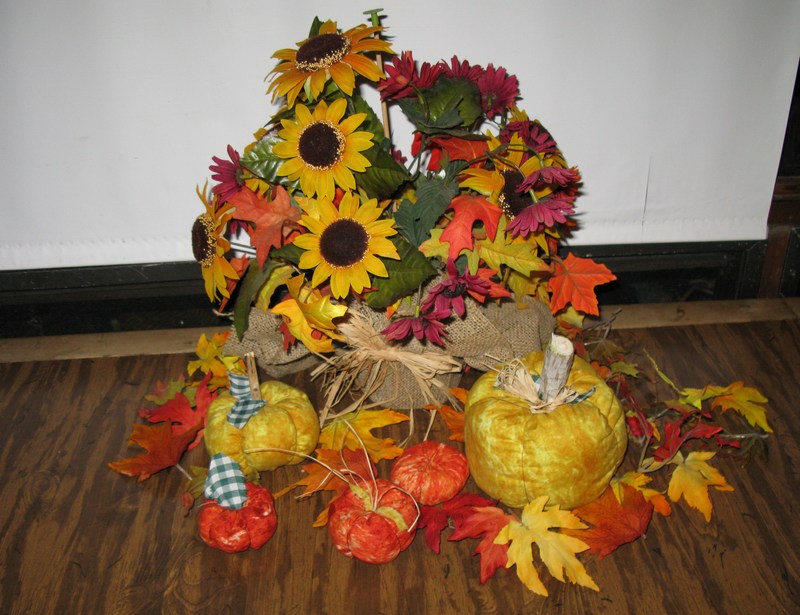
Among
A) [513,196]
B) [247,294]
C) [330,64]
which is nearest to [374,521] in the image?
[247,294]

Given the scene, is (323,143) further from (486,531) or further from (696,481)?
(696,481)

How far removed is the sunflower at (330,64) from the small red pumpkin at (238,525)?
49 centimetres

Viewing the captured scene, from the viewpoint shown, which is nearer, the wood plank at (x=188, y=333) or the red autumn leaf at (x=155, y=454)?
the red autumn leaf at (x=155, y=454)

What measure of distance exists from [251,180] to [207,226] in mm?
84

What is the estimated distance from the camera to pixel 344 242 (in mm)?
790

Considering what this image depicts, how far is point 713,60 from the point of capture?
112 centimetres

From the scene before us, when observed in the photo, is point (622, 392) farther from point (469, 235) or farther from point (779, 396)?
point (469, 235)

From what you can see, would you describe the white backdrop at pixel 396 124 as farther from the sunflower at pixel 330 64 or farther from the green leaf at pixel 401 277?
the green leaf at pixel 401 277

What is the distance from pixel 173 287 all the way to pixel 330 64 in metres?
0.64

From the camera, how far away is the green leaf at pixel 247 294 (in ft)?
2.80

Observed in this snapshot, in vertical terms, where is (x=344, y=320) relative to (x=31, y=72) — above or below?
below

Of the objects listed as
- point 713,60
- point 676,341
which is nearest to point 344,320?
point 676,341

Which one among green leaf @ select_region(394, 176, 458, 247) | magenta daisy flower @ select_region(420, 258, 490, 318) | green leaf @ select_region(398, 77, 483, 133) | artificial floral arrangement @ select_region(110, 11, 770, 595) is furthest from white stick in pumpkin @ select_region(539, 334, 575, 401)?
green leaf @ select_region(398, 77, 483, 133)

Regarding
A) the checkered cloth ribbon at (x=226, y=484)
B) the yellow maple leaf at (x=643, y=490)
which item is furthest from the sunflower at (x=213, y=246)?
the yellow maple leaf at (x=643, y=490)
